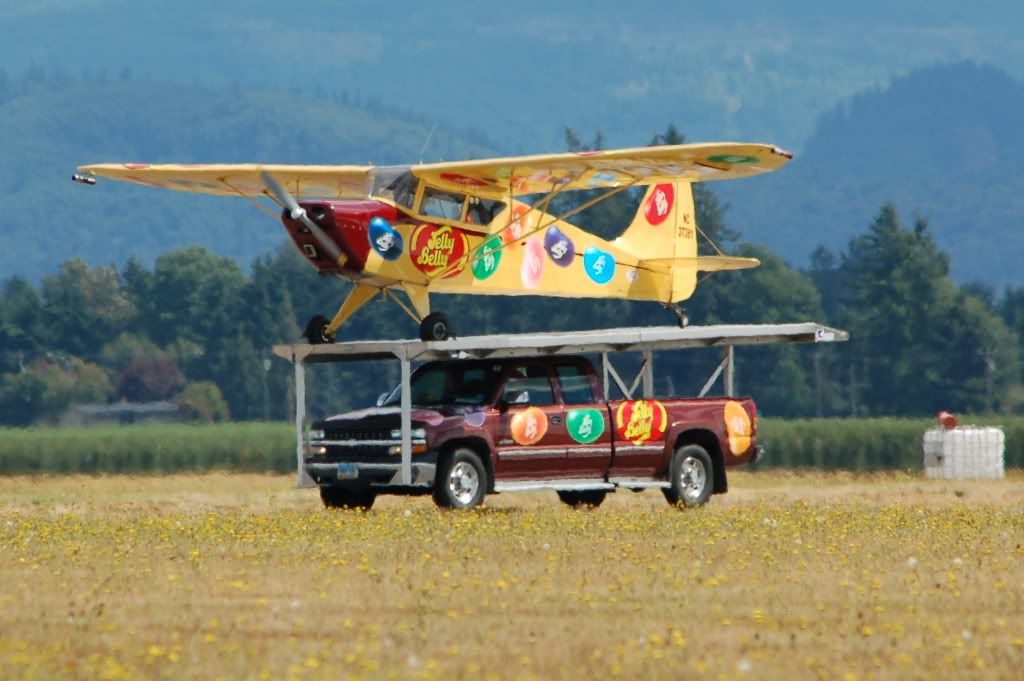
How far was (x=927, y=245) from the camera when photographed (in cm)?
10731

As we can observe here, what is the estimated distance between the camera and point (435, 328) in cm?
2214

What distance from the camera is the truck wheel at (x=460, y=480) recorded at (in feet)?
67.8

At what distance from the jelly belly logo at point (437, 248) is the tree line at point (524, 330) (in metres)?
64.1

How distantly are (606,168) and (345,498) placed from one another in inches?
196

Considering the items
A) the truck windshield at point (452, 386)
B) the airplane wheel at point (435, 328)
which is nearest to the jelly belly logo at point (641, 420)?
Answer: the truck windshield at point (452, 386)

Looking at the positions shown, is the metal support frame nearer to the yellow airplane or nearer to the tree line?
the yellow airplane

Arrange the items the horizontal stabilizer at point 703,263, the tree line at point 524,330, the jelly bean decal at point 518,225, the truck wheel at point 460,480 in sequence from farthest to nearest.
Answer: the tree line at point 524,330 → the horizontal stabilizer at point 703,263 → the jelly bean decal at point 518,225 → the truck wheel at point 460,480

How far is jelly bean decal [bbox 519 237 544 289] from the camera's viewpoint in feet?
81.9

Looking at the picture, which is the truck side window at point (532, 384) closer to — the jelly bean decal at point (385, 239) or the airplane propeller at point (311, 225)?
the jelly bean decal at point (385, 239)

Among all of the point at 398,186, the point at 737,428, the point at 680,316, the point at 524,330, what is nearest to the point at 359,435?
the point at 398,186

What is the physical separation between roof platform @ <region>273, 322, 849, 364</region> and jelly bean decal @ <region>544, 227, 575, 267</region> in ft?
8.93

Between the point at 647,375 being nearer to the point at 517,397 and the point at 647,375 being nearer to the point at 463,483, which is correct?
the point at 517,397

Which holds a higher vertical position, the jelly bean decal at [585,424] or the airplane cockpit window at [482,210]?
the airplane cockpit window at [482,210]

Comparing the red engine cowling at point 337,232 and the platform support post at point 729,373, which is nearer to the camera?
the red engine cowling at point 337,232
